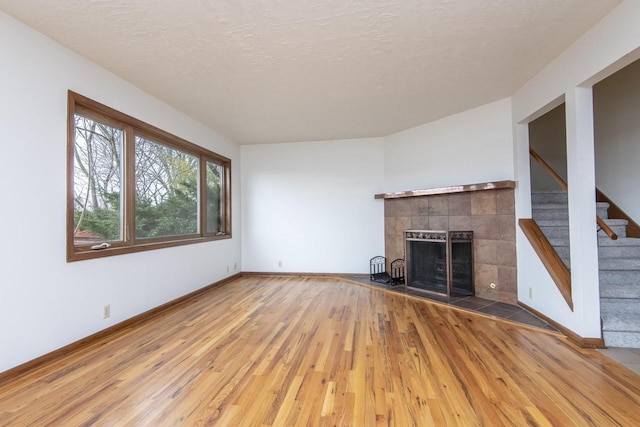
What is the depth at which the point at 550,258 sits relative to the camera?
281cm

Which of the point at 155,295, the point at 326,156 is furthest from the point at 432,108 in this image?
the point at 155,295

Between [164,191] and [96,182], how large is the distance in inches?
37.6

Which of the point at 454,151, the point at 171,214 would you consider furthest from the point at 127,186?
the point at 454,151

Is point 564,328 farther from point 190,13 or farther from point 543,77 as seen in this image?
point 190,13

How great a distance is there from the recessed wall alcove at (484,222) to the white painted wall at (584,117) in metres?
0.64

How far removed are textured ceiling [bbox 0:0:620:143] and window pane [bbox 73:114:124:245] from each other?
64cm

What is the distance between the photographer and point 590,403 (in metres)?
1.61

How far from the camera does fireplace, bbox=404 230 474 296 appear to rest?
147 inches

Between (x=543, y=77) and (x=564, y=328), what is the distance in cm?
241

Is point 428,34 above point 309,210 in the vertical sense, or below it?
above

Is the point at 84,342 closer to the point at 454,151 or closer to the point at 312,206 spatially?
the point at 312,206

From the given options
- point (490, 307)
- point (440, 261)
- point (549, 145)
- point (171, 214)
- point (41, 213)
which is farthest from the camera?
point (549, 145)

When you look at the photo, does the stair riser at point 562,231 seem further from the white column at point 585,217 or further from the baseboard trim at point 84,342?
the baseboard trim at point 84,342

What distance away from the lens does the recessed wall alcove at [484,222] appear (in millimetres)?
3396
